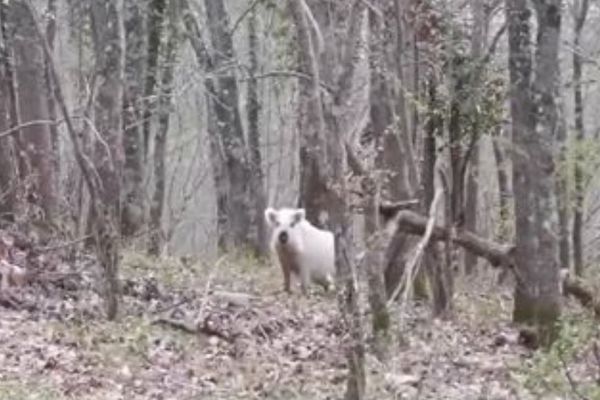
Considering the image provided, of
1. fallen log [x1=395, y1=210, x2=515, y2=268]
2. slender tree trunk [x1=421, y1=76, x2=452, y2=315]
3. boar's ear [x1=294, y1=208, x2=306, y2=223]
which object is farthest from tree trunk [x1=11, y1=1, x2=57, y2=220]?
fallen log [x1=395, y1=210, x2=515, y2=268]

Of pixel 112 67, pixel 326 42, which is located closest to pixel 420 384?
pixel 326 42

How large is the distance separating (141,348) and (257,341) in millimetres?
1127

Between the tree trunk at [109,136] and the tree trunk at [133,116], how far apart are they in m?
4.90

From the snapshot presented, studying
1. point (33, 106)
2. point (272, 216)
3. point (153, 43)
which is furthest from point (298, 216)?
point (153, 43)

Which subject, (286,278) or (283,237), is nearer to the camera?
(286,278)

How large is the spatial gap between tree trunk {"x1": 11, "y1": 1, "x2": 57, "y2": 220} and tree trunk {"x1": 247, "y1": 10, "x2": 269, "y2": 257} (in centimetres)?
373

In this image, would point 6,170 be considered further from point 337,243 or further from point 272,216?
Answer: point 337,243

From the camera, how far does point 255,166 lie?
64.2ft

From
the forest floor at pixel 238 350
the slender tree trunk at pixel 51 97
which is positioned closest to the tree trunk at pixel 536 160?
the forest floor at pixel 238 350

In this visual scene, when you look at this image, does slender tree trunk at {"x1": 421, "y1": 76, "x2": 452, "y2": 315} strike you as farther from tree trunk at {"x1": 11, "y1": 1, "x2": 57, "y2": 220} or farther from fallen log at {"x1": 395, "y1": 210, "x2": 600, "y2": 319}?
tree trunk at {"x1": 11, "y1": 1, "x2": 57, "y2": 220}

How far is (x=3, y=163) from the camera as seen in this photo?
1358 cm

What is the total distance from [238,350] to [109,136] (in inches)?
82.1

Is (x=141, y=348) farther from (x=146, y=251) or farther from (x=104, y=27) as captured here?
(x=146, y=251)

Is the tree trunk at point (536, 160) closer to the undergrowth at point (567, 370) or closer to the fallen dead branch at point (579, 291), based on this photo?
the fallen dead branch at point (579, 291)
